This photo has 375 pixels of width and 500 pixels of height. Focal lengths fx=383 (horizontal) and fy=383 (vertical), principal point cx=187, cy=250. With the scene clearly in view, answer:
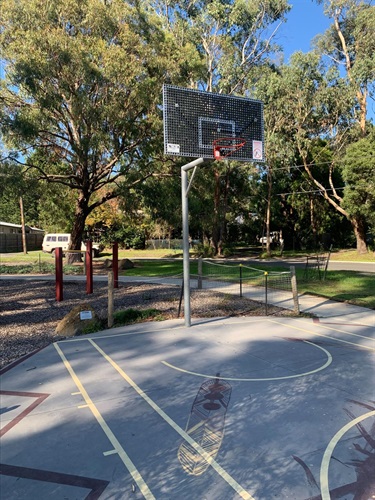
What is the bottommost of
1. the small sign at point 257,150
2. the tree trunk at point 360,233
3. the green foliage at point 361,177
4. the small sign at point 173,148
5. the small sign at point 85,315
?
the small sign at point 85,315

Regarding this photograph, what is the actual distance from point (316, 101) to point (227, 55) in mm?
8159

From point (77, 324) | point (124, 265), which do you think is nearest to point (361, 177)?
point (124, 265)

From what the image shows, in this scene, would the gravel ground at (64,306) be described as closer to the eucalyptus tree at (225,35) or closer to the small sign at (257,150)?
the small sign at (257,150)

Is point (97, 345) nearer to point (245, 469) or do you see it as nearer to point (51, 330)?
point (51, 330)

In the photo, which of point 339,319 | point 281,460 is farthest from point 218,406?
point 339,319

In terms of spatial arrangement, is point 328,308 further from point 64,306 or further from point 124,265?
point 124,265

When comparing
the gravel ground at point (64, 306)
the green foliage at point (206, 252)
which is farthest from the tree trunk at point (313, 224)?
the gravel ground at point (64, 306)

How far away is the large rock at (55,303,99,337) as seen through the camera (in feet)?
28.0

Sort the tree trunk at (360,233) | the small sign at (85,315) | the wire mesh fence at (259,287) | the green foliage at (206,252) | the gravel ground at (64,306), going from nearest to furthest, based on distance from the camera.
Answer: the gravel ground at (64,306)
the small sign at (85,315)
the wire mesh fence at (259,287)
the tree trunk at (360,233)
the green foliage at (206,252)

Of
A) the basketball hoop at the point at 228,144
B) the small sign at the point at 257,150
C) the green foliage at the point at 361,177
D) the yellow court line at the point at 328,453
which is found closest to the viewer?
the yellow court line at the point at 328,453

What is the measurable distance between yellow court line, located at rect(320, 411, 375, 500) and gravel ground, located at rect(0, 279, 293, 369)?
523cm

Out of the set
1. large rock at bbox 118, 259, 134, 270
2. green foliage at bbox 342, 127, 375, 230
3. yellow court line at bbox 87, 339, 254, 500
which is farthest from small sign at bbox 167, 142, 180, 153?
green foliage at bbox 342, 127, 375, 230

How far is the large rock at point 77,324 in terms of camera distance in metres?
8.53

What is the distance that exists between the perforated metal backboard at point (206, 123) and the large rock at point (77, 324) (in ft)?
13.7
